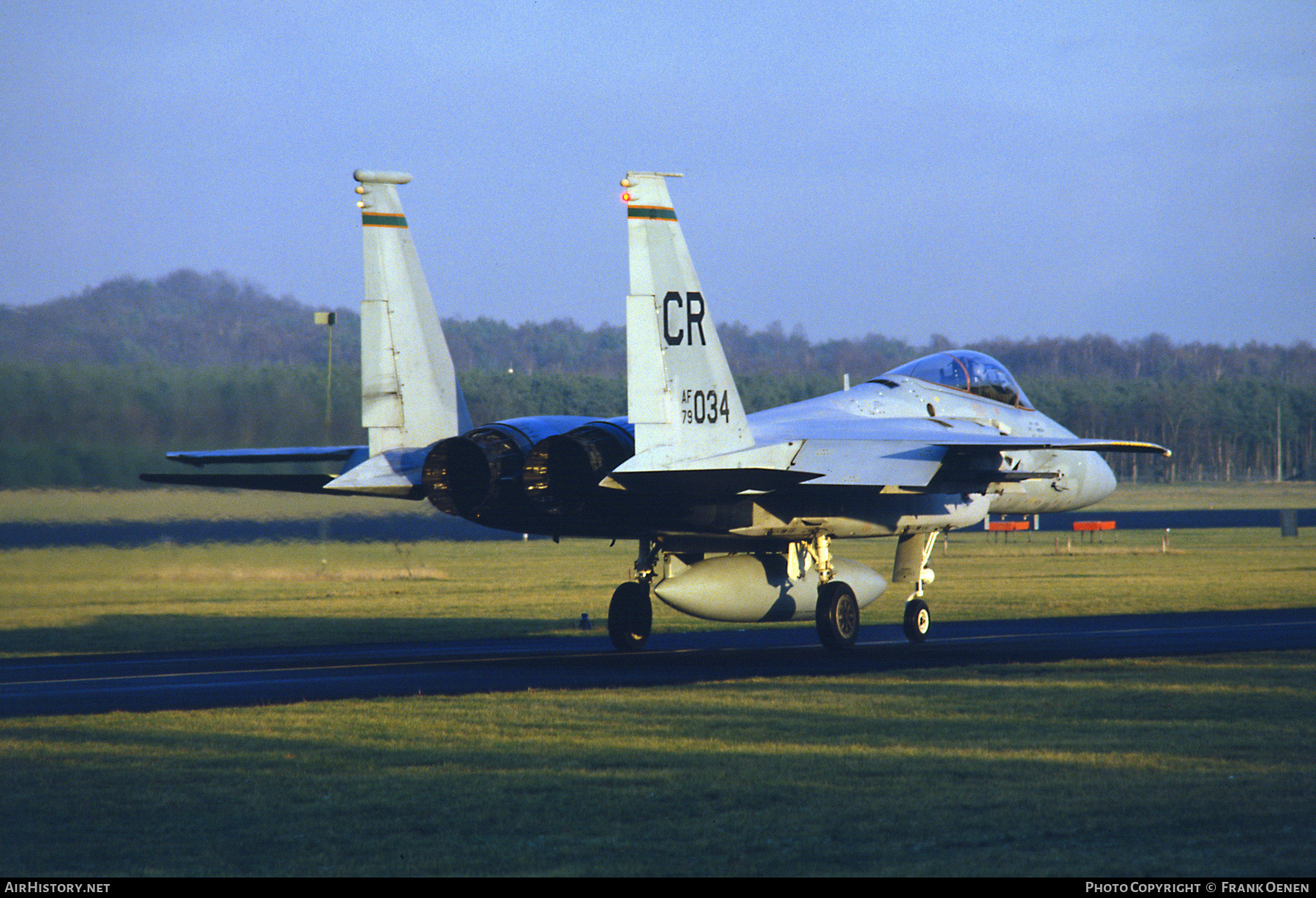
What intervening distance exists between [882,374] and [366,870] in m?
14.8

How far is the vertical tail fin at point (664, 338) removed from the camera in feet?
48.3

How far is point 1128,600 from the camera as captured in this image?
26.0 m

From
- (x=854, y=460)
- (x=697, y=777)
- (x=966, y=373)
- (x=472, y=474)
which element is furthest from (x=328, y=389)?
(x=697, y=777)

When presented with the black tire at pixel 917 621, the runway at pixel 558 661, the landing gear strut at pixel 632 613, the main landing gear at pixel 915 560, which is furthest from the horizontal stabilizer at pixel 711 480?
the main landing gear at pixel 915 560

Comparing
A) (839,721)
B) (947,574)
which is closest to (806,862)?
(839,721)

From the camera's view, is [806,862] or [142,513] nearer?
[806,862]

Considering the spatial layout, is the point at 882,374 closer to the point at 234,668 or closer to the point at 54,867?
the point at 234,668

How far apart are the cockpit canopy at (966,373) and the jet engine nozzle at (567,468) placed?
20.0ft

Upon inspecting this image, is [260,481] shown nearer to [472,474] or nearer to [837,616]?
[472,474]

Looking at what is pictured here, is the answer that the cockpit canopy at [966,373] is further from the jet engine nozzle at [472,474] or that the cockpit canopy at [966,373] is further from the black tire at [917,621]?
the jet engine nozzle at [472,474]

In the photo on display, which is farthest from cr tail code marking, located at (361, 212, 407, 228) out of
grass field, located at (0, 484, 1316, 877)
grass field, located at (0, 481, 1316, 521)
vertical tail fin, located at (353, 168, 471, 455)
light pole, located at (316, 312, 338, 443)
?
grass field, located at (0, 484, 1316, 877)

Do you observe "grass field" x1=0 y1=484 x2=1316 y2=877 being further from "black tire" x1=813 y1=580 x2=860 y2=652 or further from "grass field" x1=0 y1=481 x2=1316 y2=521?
"black tire" x1=813 y1=580 x2=860 y2=652

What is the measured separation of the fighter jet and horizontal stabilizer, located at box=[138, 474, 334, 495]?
3cm

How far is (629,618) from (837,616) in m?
2.85
